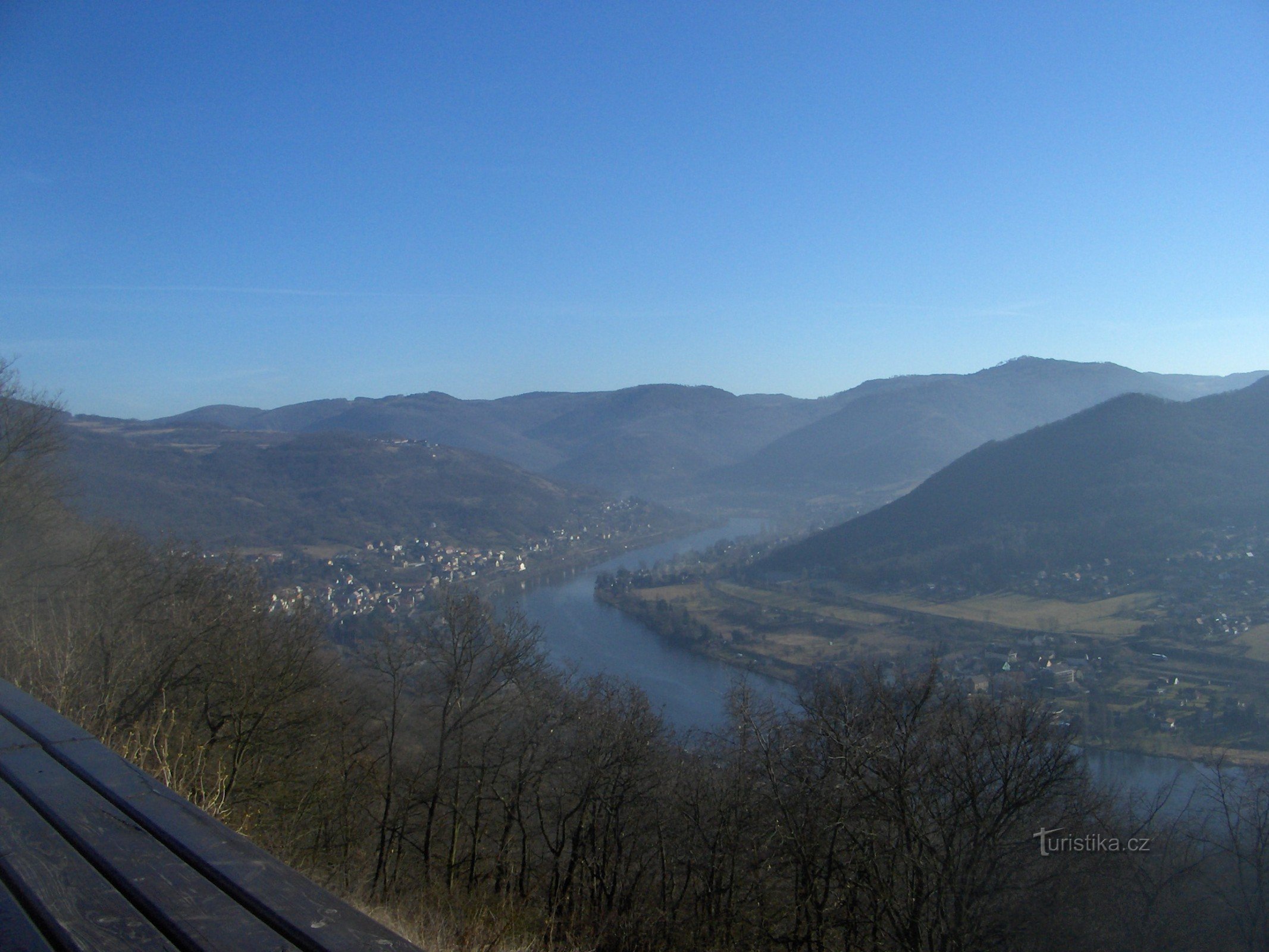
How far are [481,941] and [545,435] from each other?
92.2 meters

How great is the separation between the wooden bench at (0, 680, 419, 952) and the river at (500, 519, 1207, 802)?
6995 mm

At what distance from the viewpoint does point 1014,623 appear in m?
15.6

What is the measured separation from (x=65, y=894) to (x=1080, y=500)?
24407mm

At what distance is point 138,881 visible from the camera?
43.6 inches

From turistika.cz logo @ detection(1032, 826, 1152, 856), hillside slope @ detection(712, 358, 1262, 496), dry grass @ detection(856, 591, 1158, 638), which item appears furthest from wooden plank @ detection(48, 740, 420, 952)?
hillside slope @ detection(712, 358, 1262, 496)

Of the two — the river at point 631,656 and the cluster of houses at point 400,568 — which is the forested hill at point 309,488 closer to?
the cluster of houses at point 400,568

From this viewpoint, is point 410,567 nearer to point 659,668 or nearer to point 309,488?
point 309,488

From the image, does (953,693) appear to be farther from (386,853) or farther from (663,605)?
(663,605)

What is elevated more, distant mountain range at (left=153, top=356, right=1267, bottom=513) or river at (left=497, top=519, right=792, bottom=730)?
distant mountain range at (left=153, top=356, right=1267, bottom=513)

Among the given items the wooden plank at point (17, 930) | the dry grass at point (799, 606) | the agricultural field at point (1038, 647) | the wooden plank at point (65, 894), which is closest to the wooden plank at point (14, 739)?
the wooden plank at point (65, 894)

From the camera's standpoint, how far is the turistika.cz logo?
490cm

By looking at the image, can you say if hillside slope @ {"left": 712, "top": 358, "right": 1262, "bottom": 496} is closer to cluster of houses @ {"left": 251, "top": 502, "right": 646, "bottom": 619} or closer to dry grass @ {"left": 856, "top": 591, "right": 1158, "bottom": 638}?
cluster of houses @ {"left": 251, "top": 502, "right": 646, "bottom": 619}

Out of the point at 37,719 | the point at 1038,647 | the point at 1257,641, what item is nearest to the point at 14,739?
the point at 37,719

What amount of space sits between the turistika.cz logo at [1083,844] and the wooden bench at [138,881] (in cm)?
514
